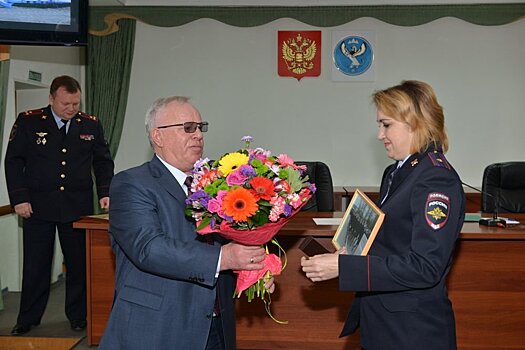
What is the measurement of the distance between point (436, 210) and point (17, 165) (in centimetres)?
306

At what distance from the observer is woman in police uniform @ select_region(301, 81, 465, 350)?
172 cm

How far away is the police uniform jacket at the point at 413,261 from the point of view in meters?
1.72

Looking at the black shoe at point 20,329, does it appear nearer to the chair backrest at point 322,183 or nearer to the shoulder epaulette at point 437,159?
the chair backrest at point 322,183

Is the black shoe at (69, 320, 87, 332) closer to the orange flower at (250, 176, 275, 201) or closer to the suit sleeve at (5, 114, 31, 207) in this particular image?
the suit sleeve at (5, 114, 31, 207)

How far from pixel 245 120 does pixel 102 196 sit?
2720 millimetres

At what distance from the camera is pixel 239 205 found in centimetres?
160

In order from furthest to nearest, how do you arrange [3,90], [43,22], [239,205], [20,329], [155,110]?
[3,90]
[20,329]
[43,22]
[155,110]
[239,205]

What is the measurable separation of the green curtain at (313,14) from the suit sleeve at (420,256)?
483cm

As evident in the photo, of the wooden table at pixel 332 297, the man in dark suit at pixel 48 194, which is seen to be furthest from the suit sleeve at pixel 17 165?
the wooden table at pixel 332 297

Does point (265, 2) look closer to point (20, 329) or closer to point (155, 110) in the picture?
point (20, 329)

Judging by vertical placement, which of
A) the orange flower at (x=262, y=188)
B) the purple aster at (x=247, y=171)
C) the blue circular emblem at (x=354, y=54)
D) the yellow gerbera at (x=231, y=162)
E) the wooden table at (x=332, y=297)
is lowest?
the wooden table at (x=332, y=297)

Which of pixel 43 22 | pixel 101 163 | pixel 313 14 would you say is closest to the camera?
pixel 43 22

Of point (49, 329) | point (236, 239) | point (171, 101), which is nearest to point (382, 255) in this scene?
point (236, 239)

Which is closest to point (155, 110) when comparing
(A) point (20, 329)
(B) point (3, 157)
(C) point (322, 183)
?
(C) point (322, 183)
